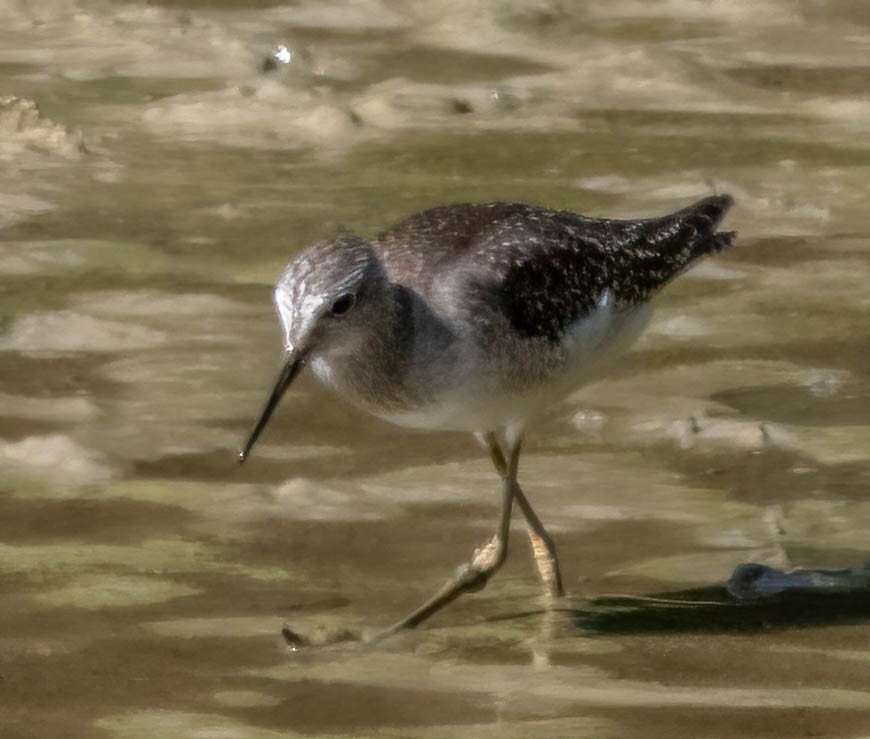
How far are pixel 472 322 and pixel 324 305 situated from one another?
498mm

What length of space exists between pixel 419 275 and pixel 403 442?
4.22ft

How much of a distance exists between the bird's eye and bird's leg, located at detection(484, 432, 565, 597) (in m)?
0.86

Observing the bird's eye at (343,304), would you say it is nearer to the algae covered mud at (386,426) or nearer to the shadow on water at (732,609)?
the algae covered mud at (386,426)

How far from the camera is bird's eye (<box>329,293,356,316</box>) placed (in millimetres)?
5586

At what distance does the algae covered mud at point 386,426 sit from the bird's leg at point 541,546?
86mm

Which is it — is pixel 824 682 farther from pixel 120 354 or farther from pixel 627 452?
pixel 120 354

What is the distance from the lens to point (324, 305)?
5.56 m

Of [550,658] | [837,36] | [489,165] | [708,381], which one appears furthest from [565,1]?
[550,658]

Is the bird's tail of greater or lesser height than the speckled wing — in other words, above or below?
below

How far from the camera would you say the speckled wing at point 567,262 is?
19.8ft

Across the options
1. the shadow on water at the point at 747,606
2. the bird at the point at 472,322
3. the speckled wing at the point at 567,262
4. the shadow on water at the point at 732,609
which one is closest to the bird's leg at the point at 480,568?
the bird at the point at 472,322

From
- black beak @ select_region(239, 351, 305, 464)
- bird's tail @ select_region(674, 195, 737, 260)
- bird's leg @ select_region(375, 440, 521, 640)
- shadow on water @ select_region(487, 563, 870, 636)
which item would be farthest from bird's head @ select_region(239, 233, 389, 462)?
bird's tail @ select_region(674, 195, 737, 260)

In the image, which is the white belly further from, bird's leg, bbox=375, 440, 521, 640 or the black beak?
the black beak

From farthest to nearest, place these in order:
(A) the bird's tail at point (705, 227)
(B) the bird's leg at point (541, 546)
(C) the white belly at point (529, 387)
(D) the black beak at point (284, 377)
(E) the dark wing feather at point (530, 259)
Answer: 1. (A) the bird's tail at point (705, 227)
2. (B) the bird's leg at point (541, 546)
3. (E) the dark wing feather at point (530, 259)
4. (C) the white belly at point (529, 387)
5. (D) the black beak at point (284, 377)
